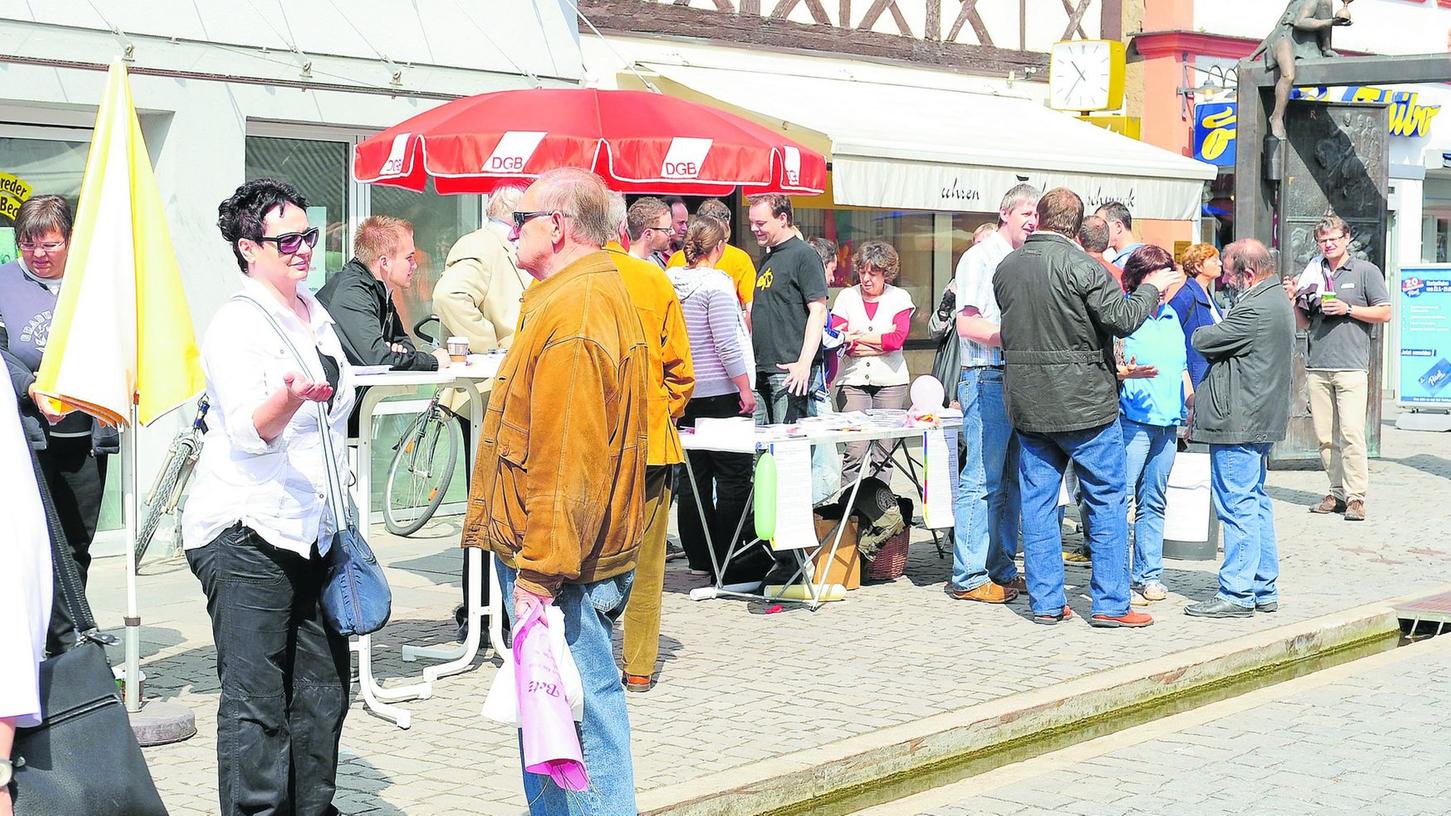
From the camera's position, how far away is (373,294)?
23.4 ft

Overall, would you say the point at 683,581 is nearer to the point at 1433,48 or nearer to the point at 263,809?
the point at 263,809

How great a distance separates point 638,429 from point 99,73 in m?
6.75

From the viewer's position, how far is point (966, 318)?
28.1ft

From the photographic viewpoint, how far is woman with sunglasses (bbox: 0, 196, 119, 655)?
6.57 meters

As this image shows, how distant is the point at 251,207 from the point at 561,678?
1576 millimetres

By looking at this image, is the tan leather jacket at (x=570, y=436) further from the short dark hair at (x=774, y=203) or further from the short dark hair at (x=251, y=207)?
the short dark hair at (x=774, y=203)

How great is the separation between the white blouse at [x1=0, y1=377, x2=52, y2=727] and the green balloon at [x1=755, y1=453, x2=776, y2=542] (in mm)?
5664

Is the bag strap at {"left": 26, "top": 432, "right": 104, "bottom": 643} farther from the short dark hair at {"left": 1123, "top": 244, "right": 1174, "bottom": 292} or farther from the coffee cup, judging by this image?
the short dark hair at {"left": 1123, "top": 244, "right": 1174, "bottom": 292}

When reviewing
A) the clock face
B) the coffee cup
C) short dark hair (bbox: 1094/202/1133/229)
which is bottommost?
the coffee cup

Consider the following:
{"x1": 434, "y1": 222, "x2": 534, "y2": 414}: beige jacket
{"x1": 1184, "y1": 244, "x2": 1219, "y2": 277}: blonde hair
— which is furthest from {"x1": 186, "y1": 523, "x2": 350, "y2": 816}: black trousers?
{"x1": 1184, "y1": 244, "x2": 1219, "y2": 277}: blonde hair

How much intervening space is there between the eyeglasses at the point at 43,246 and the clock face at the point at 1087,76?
1248 centimetres

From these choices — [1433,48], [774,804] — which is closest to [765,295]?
[774,804]

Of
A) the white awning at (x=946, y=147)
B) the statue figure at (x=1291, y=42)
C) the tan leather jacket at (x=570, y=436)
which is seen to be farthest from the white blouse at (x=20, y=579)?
the statue figure at (x=1291, y=42)

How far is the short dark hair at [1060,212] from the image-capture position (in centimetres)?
797
